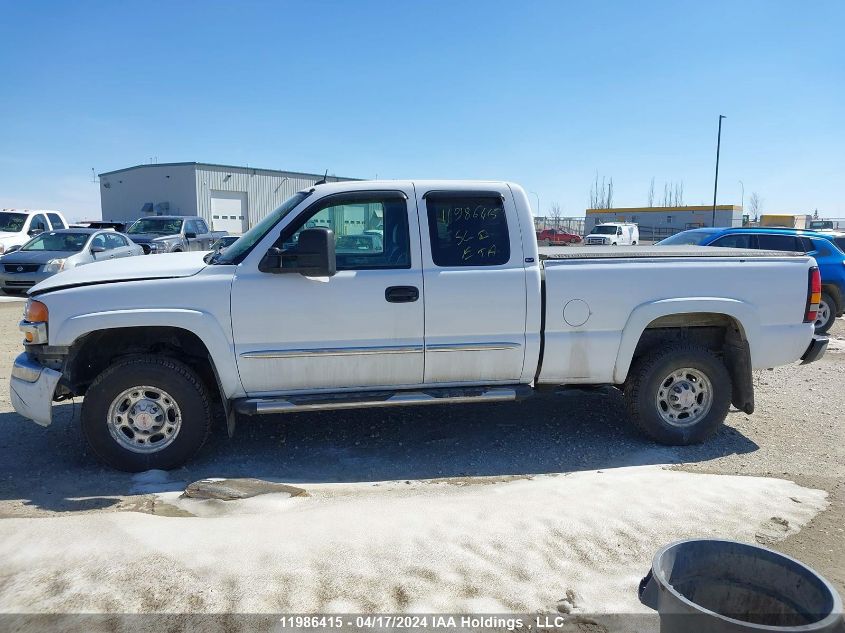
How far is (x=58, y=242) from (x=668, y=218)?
50.2 m

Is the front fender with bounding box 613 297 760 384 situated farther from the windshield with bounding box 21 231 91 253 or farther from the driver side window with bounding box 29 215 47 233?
the driver side window with bounding box 29 215 47 233

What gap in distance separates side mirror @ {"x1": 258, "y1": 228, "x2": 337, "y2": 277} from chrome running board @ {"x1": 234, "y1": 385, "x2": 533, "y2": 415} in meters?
0.92

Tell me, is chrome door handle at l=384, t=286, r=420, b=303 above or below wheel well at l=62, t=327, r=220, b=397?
above

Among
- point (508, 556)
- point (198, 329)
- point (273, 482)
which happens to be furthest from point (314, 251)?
point (508, 556)

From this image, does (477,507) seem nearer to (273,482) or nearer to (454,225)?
(273,482)

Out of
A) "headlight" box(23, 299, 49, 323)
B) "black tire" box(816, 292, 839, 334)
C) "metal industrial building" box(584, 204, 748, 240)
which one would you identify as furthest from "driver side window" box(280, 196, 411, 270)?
"metal industrial building" box(584, 204, 748, 240)

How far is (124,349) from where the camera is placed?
16.5 feet

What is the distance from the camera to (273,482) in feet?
15.6

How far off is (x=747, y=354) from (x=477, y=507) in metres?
2.77

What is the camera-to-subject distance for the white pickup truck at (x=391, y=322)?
475 centimetres

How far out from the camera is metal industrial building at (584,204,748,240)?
5075 centimetres

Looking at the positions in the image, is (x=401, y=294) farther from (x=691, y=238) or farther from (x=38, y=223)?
(x=38, y=223)

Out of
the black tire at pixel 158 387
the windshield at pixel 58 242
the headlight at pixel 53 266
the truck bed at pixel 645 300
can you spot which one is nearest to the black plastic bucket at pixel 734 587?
the truck bed at pixel 645 300

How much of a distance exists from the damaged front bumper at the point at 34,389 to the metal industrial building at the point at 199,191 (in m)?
37.6
